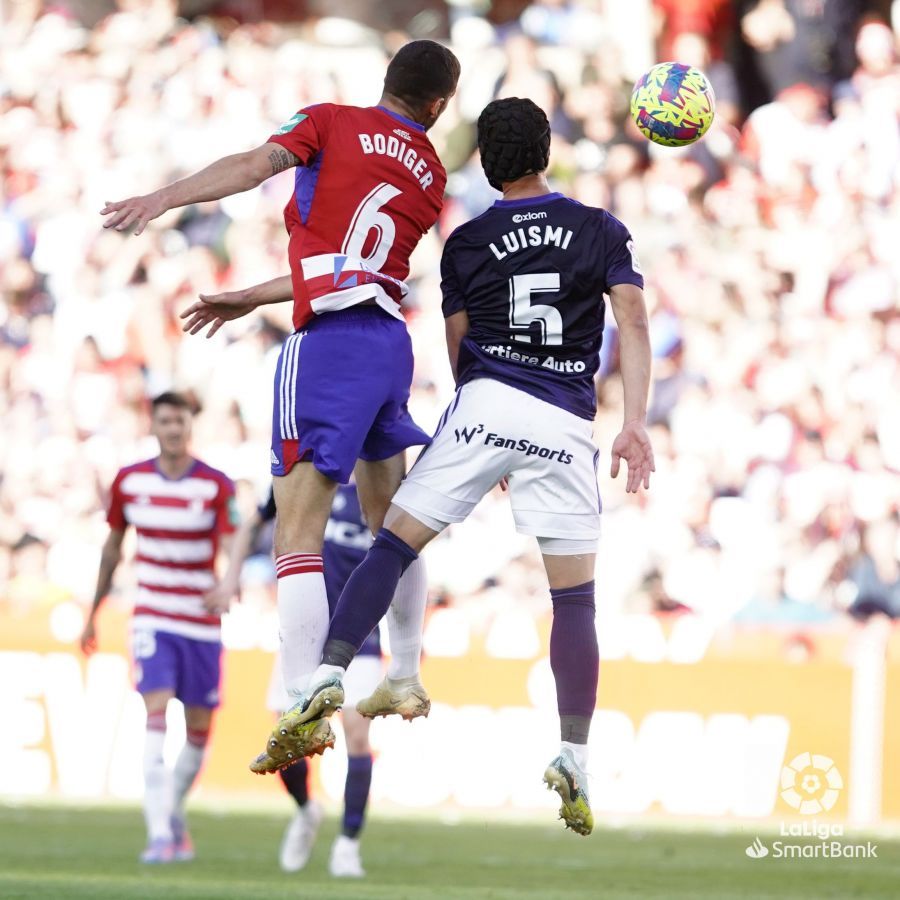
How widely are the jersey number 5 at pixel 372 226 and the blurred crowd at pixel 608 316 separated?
643 centimetres

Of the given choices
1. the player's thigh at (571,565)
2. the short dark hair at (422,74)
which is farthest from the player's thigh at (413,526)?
the short dark hair at (422,74)

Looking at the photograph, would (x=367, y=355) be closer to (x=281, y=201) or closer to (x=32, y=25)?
(x=281, y=201)

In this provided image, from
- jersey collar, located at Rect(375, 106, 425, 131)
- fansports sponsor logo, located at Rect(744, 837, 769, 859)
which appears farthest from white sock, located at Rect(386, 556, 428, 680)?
fansports sponsor logo, located at Rect(744, 837, 769, 859)

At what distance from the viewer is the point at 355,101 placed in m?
16.8

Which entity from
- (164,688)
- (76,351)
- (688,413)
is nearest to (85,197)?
(76,351)

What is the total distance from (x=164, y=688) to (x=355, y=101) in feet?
26.0

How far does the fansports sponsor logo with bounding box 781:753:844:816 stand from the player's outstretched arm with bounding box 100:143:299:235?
725 centimetres

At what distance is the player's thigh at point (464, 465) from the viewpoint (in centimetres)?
665

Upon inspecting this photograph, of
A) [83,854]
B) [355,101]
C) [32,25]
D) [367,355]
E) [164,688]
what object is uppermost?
[32,25]

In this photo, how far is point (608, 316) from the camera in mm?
14688

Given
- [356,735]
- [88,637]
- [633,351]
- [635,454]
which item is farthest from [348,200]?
[88,637]

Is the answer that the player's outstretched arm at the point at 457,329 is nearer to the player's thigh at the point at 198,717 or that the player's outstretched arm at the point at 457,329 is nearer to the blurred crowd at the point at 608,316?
the player's thigh at the point at 198,717

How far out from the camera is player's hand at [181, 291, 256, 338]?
266 inches

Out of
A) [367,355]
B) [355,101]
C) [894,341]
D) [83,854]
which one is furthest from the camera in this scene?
[355,101]
